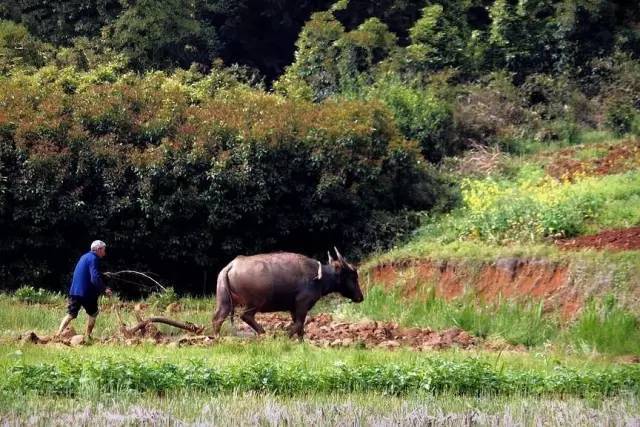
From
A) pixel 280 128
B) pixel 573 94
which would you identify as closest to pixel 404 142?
pixel 280 128

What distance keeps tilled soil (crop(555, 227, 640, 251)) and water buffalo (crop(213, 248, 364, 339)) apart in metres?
4.76

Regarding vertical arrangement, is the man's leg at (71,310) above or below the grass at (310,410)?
below

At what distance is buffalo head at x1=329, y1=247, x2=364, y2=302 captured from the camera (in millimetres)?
18312

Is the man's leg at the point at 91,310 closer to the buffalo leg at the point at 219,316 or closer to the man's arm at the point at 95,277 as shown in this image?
the man's arm at the point at 95,277

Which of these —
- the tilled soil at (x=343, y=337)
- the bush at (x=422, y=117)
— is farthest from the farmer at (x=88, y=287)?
the bush at (x=422, y=117)

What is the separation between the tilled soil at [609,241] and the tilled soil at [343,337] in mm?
3081

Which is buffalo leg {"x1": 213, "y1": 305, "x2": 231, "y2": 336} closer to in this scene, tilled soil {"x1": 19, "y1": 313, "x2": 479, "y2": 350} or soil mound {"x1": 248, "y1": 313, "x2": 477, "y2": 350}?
tilled soil {"x1": 19, "y1": 313, "x2": 479, "y2": 350}

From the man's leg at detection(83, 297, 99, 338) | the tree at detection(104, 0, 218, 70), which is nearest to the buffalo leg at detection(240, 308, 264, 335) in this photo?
the man's leg at detection(83, 297, 99, 338)

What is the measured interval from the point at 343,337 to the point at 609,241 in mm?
5183

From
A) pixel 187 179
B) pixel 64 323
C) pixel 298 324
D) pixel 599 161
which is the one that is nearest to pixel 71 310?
pixel 64 323

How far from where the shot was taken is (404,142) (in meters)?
24.8

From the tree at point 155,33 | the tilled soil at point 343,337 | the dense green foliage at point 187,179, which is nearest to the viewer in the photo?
the tilled soil at point 343,337

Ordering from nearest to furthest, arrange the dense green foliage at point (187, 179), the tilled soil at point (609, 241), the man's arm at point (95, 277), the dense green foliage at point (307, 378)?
the dense green foliage at point (307, 378), the man's arm at point (95, 277), the tilled soil at point (609, 241), the dense green foliage at point (187, 179)

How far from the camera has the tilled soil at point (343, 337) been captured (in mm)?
15513
